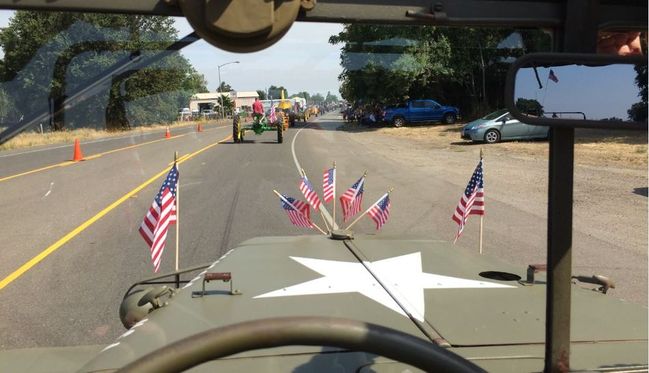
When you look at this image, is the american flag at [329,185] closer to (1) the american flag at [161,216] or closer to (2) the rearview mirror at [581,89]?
(1) the american flag at [161,216]

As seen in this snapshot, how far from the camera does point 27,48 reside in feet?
5.70

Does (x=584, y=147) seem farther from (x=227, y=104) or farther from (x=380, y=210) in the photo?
(x=227, y=104)

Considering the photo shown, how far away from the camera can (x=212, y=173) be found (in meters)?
15.2

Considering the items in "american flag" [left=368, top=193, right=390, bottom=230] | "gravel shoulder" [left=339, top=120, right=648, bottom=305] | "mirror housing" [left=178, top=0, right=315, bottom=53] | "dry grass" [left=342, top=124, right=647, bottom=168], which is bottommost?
"gravel shoulder" [left=339, top=120, right=648, bottom=305]

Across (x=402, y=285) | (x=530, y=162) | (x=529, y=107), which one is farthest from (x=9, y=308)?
(x=530, y=162)

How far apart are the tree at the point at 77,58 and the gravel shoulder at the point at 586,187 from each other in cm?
116

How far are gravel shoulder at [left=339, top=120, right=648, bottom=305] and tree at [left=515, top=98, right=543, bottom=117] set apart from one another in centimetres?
31

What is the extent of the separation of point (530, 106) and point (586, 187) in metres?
11.8

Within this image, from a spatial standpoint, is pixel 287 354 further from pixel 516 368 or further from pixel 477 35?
pixel 477 35

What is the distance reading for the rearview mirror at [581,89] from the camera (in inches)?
51.5

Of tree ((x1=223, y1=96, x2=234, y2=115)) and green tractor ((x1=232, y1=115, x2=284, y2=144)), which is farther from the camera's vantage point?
green tractor ((x1=232, y1=115, x2=284, y2=144))

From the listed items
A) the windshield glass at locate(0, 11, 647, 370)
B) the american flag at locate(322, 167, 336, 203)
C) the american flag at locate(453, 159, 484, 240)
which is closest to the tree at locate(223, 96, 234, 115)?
the windshield glass at locate(0, 11, 647, 370)

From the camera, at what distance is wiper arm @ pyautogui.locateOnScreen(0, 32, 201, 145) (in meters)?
1.39

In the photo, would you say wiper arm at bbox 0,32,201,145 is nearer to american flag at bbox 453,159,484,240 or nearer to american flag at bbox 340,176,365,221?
american flag at bbox 453,159,484,240
